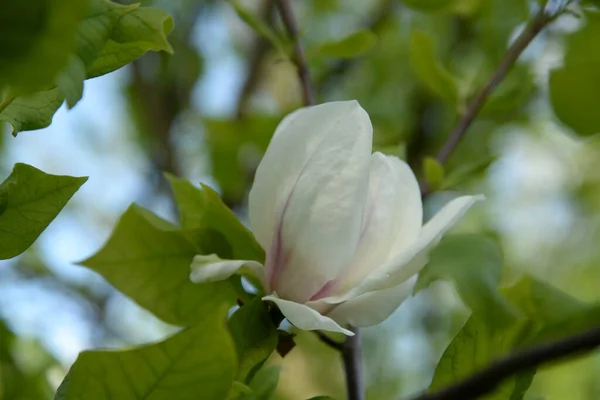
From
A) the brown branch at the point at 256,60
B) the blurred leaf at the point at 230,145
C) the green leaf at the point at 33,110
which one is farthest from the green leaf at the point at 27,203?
the brown branch at the point at 256,60

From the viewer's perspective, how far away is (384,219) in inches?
16.9

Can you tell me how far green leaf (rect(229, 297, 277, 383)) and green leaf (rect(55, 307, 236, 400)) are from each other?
0.21 ft

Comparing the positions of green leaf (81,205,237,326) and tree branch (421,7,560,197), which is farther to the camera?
tree branch (421,7,560,197)

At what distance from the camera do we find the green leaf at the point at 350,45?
66 cm

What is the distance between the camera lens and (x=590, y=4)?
0.60 meters

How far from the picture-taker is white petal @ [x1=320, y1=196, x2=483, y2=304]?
0.39 meters

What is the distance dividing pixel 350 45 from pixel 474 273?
12.4 inches

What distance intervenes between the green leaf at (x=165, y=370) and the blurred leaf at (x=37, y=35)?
0.41 ft

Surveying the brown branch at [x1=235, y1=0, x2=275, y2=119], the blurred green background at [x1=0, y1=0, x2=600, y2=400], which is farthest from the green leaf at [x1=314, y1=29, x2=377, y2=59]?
the brown branch at [x1=235, y1=0, x2=275, y2=119]

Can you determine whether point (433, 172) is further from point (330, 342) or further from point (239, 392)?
point (239, 392)

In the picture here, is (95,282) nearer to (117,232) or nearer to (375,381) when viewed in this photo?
(375,381)

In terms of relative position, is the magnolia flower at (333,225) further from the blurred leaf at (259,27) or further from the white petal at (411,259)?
the blurred leaf at (259,27)

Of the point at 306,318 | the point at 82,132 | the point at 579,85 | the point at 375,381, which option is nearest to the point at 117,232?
the point at 306,318

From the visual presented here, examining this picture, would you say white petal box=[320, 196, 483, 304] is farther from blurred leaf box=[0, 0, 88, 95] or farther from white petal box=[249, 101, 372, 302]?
blurred leaf box=[0, 0, 88, 95]
